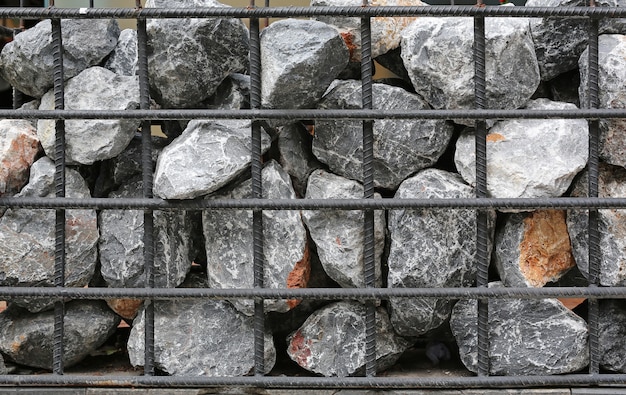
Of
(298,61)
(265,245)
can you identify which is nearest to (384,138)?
(298,61)

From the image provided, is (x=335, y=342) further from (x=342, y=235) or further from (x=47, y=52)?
(x=47, y=52)

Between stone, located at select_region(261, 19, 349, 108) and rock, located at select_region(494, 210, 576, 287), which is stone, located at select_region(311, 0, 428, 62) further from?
rock, located at select_region(494, 210, 576, 287)

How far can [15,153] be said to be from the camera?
89.4 inches

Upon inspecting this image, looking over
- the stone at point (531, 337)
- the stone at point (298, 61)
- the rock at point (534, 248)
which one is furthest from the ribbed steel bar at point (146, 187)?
the rock at point (534, 248)

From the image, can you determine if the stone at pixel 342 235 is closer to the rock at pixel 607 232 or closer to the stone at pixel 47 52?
the rock at pixel 607 232

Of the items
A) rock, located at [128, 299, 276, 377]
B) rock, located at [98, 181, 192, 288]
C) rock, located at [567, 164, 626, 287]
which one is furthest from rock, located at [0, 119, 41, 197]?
rock, located at [567, 164, 626, 287]

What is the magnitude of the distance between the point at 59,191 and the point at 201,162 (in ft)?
1.60

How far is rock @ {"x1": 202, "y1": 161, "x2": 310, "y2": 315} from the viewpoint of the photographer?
2.21m

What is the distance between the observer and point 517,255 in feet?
7.20

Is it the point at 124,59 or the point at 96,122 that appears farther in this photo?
the point at 124,59

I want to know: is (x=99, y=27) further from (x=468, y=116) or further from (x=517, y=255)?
(x=517, y=255)

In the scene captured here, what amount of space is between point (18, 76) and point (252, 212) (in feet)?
3.19

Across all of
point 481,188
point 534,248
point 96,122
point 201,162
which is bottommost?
point 534,248

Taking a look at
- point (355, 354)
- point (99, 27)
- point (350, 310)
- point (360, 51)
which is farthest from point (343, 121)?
point (99, 27)
